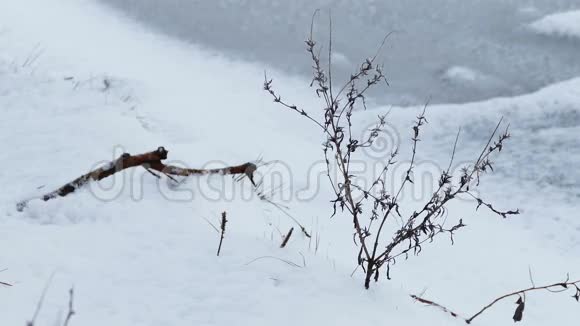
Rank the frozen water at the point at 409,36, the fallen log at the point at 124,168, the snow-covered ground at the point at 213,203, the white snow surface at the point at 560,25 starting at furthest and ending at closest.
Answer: the white snow surface at the point at 560,25 → the frozen water at the point at 409,36 → the fallen log at the point at 124,168 → the snow-covered ground at the point at 213,203

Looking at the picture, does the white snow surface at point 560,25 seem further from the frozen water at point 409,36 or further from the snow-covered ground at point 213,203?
the snow-covered ground at point 213,203

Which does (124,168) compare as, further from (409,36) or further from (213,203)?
(409,36)

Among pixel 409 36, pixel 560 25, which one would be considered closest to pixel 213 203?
pixel 409 36

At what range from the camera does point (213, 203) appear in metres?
2.77

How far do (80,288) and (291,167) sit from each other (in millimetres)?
2031

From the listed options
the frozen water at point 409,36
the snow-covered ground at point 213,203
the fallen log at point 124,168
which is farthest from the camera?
the frozen water at point 409,36

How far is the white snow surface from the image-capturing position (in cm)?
567

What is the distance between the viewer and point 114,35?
6.22 metres

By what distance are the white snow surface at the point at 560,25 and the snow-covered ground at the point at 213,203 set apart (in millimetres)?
1093

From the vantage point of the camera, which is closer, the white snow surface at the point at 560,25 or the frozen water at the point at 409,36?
the frozen water at the point at 409,36

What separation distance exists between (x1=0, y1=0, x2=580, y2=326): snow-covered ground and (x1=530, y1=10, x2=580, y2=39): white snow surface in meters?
1.09

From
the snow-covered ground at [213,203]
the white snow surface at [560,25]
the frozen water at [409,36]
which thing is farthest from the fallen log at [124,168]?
the white snow surface at [560,25]

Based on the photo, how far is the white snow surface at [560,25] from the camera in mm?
5668

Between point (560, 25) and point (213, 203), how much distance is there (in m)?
4.62
